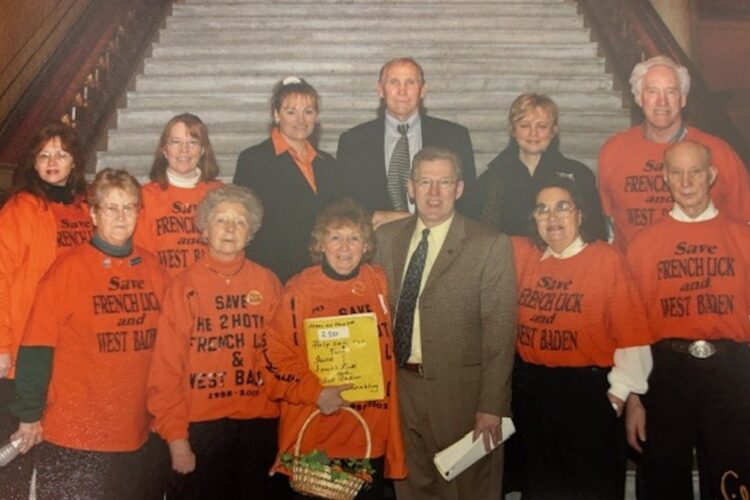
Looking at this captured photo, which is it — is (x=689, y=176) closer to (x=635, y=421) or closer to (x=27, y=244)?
(x=635, y=421)

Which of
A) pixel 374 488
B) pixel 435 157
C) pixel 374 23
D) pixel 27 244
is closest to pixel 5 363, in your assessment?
pixel 27 244

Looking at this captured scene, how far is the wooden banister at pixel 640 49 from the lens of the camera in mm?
3303

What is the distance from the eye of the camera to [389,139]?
10.9 feet

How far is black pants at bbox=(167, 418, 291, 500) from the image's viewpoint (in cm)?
284

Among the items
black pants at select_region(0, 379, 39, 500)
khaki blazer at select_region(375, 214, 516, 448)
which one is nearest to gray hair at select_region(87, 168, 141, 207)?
black pants at select_region(0, 379, 39, 500)

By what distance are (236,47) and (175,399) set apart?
222 cm

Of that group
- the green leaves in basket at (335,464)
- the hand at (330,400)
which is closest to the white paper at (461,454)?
the green leaves in basket at (335,464)

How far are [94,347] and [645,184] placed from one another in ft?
6.24

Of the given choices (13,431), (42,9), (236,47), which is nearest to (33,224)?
(13,431)

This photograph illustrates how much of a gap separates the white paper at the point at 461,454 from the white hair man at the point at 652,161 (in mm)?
807

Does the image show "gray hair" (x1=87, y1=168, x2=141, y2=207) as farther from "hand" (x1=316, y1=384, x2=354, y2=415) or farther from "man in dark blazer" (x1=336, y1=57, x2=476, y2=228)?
A: "hand" (x1=316, y1=384, x2=354, y2=415)

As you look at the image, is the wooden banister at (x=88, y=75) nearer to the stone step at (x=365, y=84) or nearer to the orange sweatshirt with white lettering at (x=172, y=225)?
the stone step at (x=365, y=84)

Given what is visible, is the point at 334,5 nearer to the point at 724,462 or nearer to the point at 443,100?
the point at 443,100

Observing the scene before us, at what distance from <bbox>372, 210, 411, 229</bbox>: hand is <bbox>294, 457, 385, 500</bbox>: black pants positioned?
0.78 metres
